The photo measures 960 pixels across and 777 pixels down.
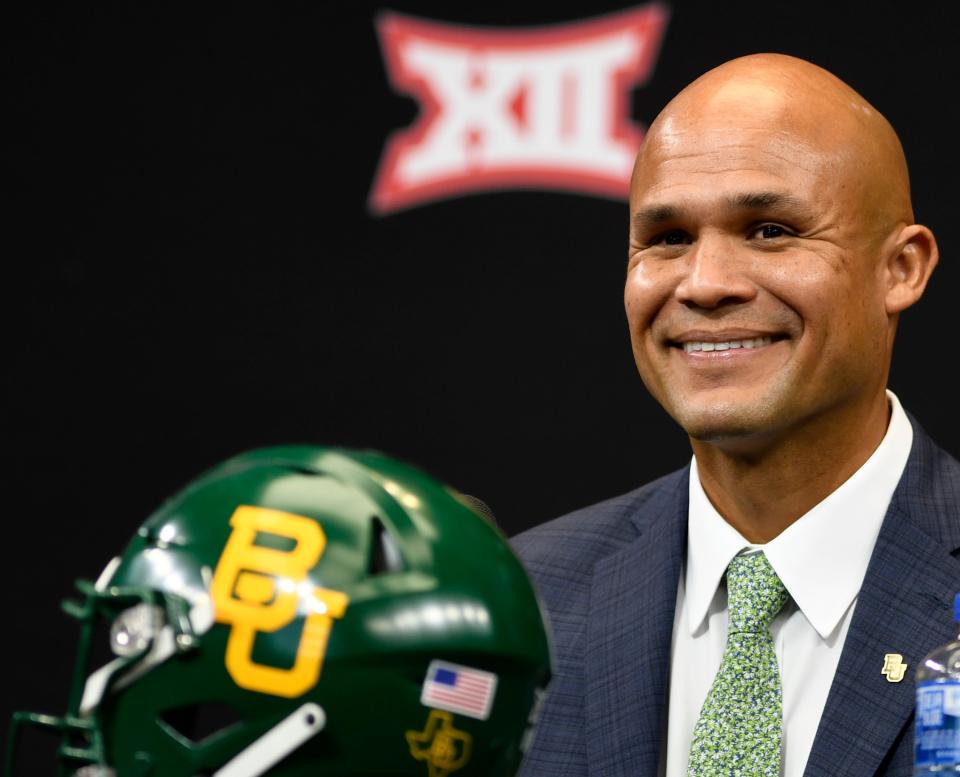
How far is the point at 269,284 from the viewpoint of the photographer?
307cm

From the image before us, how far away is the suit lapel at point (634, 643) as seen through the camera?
186 cm

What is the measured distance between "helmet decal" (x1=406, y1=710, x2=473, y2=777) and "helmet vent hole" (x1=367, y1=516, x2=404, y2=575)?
114 mm

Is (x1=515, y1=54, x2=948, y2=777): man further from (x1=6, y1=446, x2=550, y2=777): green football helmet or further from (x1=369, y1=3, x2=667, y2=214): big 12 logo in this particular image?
(x1=369, y1=3, x2=667, y2=214): big 12 logo

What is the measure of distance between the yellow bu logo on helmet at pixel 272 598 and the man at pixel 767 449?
736mm

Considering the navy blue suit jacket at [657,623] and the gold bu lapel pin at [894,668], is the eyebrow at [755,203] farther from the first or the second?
the gold bu lapel pin at [894,668]

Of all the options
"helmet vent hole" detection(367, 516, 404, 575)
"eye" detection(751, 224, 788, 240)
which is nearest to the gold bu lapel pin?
"eye" detection(751, 224, 788, 240)

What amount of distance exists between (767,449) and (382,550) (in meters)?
0.77

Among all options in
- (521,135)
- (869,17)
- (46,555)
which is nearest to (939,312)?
(869,17)

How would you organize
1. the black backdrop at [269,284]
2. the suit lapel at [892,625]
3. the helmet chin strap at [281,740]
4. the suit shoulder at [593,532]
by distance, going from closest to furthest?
the helmet chin strap at [281,740]
the suit lapel at [892,625]
the suit shoulder at [593,532]
the black backdrop at [269,284]

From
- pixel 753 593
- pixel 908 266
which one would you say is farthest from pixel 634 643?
pixel 908 266

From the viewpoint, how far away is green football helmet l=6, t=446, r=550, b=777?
1189mm

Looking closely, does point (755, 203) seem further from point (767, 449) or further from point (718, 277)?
point (767, 449)

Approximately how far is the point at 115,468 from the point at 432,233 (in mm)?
759

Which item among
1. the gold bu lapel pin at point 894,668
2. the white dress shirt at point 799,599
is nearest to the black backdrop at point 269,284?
the white dress shirt at point 799,599
